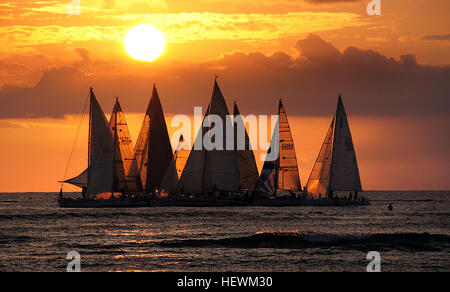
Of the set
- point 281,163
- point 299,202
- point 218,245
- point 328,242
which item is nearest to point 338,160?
point 281,163

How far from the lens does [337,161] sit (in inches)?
4117

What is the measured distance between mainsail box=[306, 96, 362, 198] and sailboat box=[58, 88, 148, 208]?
2575 cm

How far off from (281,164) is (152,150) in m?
19.9

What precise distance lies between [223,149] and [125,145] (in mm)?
13255

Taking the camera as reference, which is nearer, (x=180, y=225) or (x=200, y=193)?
(x=180, y=225)

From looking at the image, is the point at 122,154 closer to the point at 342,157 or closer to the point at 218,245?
the point at 342,157

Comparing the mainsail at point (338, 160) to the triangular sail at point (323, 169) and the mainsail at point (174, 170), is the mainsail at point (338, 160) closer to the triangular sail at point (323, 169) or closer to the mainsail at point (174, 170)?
the triangular sail at point (323, 169)

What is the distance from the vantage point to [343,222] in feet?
252

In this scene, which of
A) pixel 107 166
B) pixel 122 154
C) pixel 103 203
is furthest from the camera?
pixel 122 154

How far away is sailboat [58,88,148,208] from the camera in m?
96.2

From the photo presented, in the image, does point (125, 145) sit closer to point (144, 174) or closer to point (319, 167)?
point (144, 174)

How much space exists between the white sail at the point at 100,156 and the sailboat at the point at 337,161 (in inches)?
1176

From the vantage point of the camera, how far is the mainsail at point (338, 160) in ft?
343
